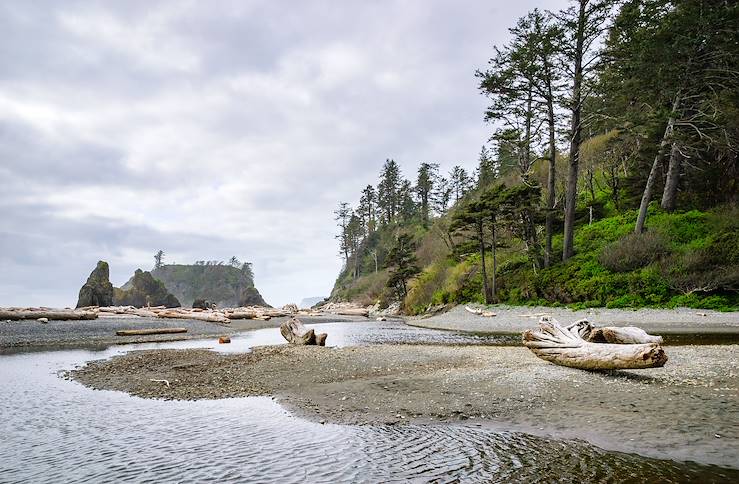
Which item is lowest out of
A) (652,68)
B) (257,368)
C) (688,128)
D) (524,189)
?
Result: (257,368)

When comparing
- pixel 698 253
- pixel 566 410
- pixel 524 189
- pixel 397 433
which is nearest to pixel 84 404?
pixel 397 433

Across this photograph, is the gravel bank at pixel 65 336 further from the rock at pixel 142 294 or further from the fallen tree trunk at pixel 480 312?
the rock at pixel 142 294

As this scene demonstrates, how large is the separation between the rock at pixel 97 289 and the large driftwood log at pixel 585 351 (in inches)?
2687

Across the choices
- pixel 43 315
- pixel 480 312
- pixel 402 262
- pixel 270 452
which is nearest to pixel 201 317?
pixel 43 315

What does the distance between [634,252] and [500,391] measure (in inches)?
827

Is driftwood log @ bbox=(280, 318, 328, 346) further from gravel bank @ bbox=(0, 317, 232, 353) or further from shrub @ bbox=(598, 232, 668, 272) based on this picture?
shrub @ bbox=(598, 232, 668, 272)

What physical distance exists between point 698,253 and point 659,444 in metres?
21.4

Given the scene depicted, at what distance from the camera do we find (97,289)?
62.1 metres

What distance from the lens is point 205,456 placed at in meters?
5.22

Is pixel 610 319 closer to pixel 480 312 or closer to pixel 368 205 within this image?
pixel 480 312

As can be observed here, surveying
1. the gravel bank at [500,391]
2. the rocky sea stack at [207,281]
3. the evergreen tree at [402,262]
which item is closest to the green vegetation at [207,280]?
the rocky sea stack at [207,281]

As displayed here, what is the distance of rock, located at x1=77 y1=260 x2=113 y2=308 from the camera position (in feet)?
201

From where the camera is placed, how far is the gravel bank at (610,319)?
17844 millimetres

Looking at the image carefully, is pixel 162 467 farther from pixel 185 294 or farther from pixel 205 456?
pixel 185 294
